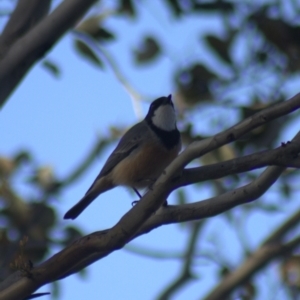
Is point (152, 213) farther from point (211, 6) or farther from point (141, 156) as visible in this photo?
point (211, 6)

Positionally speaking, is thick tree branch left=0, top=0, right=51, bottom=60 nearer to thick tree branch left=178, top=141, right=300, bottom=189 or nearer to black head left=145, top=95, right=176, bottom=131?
black head left=145, top=95, right=176, bottom=131

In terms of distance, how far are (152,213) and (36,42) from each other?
1.79 m

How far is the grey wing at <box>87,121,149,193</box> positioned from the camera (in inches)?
240

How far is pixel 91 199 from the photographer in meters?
6.21

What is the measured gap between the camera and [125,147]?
617cm

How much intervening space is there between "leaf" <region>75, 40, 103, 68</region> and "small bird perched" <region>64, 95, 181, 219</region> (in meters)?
0.76

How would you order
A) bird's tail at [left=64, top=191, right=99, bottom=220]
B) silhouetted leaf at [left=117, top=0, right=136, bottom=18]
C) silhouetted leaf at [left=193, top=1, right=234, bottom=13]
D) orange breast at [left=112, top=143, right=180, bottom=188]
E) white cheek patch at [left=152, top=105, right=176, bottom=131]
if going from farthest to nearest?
silhouetted leaf at [left=117, top=0, right=136, bottom=18] → white cheek patch at [left=152, top=105, right=176, bottom=131] → bird's tail at [left=64, top=191, right=99, bottom=220] → silhouetted leaf at [left=193, top=1, right=234, bottom=13] → orange breast at [left=112, top=143, right=180, bottom=188]

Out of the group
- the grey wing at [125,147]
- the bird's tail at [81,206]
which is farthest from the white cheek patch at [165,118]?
the bird's tail at [81,206]

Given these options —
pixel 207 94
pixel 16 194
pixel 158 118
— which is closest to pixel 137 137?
pixel 158 118

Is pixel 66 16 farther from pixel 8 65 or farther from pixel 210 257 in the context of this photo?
pixel 210 257

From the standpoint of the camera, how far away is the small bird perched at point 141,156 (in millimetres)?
5810

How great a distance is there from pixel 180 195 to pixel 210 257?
803 mm

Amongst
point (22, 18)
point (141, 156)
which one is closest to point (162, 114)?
point (141, 156)

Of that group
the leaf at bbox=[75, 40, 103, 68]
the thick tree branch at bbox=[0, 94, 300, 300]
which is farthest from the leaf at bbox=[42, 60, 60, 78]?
the thick tree branch at bbox=[0, 94, 300, 300]
